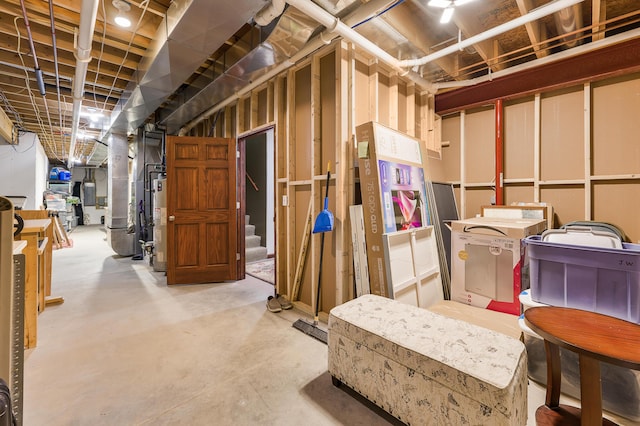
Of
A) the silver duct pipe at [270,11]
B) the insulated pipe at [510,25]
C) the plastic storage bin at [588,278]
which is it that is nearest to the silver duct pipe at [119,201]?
the silver duct pipe at [270,11]

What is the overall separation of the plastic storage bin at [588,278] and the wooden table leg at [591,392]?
2.08ft

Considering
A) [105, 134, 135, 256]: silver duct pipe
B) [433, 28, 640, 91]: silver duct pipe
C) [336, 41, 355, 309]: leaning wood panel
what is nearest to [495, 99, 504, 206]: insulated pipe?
[433, 28, 640, 91]: silver duct pipe

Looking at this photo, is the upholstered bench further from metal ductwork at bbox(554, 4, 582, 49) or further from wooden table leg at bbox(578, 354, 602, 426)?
metal ductwork at bbox(554, 4, 582, 49)

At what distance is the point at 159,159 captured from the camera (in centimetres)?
640

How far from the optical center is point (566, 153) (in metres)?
3.21

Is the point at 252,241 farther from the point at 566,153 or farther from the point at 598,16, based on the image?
the point at 598,16

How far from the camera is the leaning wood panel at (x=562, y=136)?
313 centimetres

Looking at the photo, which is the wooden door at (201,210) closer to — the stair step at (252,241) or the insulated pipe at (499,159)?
the stair step at (252,241)

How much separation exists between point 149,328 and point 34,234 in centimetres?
132

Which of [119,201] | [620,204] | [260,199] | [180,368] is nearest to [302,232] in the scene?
[180,368]

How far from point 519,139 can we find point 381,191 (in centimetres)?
236

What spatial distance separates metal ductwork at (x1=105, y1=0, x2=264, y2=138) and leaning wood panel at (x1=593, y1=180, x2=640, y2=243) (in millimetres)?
3836

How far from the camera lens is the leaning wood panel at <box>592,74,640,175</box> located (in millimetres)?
2846

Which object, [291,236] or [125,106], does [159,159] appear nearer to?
[125,106]
